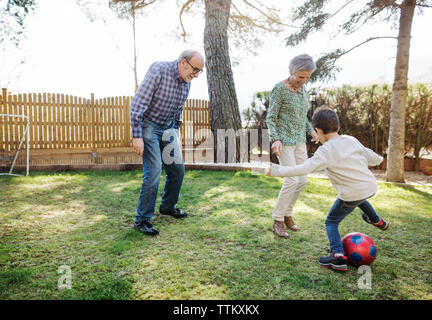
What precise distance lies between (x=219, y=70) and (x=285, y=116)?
18.4ft

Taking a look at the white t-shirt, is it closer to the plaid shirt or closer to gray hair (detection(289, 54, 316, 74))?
gray hair (detection(289, 54, 316, 74))

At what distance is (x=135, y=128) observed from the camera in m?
3.16

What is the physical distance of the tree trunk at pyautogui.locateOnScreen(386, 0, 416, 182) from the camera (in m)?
6.61

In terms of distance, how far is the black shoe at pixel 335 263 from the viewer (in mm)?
2512

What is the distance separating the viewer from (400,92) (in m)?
6.61

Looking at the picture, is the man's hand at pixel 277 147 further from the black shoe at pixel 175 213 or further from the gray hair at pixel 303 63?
the black shoe at pixel 175 213

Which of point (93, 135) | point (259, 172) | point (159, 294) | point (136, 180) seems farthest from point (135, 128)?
point (93, 135)

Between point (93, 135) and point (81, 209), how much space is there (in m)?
5.10

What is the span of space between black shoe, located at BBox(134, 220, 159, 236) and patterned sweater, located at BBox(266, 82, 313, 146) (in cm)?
161

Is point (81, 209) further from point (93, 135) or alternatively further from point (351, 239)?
point (93, 135)

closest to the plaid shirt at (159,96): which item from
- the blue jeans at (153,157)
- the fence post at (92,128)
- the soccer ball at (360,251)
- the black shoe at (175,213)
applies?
the blue jeans at (153,157)

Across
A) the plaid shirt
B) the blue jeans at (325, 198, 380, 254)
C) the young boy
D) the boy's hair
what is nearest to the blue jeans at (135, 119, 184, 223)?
the plaid shirt

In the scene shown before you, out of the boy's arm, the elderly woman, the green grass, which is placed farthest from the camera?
the elderly woman

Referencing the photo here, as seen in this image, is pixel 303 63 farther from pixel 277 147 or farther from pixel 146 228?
pixel 146 228
